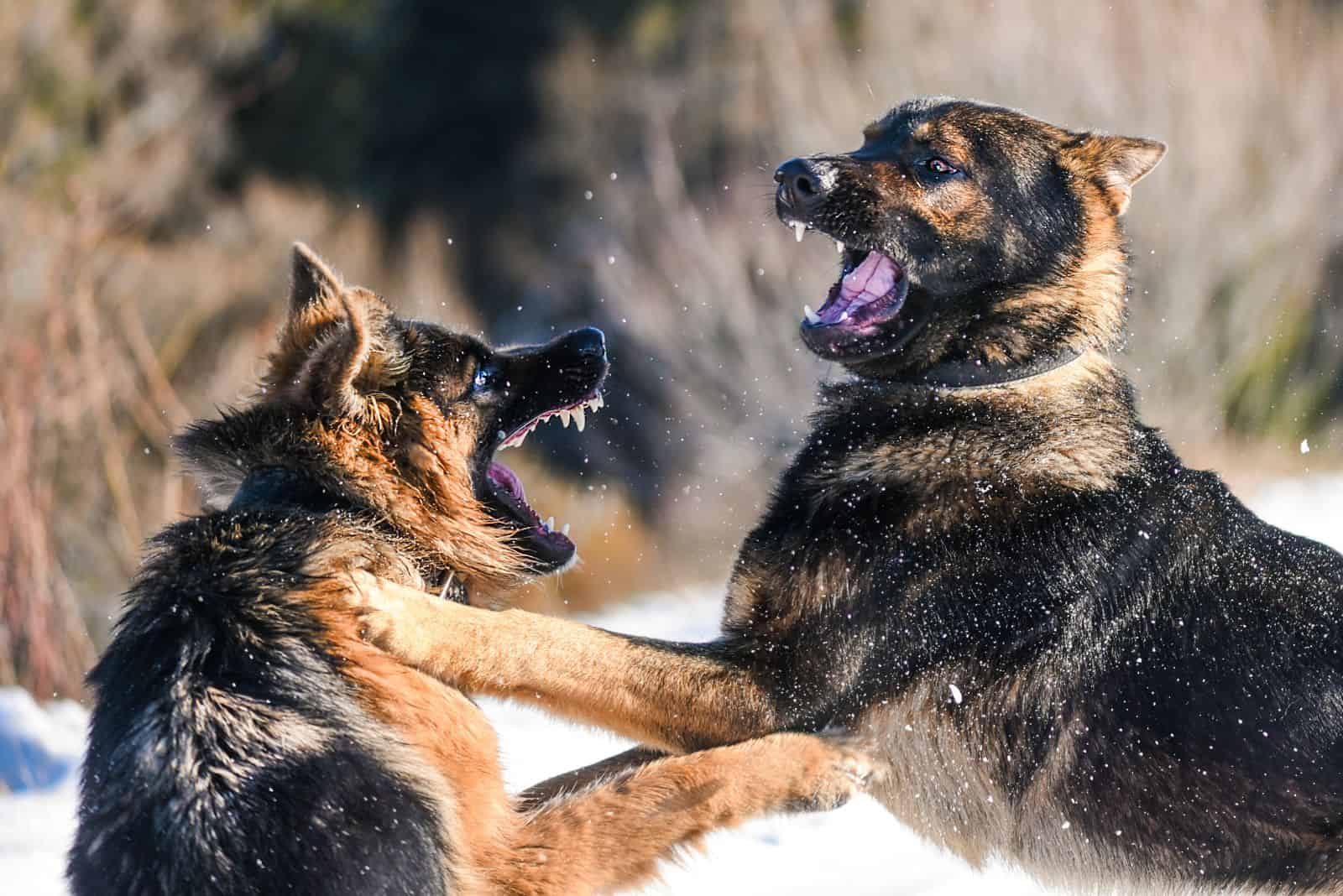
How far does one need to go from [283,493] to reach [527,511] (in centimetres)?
80

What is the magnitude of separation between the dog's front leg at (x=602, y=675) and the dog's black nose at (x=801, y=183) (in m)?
1.36

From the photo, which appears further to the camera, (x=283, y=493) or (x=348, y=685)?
(x=283, y=493)

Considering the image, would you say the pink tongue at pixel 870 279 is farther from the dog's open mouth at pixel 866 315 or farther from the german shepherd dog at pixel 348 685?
the german shepherd dog at pixel 348 685

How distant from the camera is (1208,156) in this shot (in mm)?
→ 12992

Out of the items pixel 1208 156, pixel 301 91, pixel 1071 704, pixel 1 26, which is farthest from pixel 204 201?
pixel 1071 704

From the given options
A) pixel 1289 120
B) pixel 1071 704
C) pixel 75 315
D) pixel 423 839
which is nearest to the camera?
pixel 423 839

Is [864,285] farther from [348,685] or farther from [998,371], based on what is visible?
[348,685]

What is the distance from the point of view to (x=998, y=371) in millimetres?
4109

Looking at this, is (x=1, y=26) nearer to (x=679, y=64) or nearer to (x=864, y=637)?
(x=679, y=64)

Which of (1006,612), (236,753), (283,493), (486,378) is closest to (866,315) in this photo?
(1006,612)

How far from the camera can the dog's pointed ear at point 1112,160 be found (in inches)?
169

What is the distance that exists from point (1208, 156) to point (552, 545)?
34.5 feet

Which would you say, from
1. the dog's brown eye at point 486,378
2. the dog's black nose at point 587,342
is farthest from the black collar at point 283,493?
the dog's black nose at point 587,342

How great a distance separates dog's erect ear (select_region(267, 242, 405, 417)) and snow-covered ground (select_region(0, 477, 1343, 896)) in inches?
39.0
